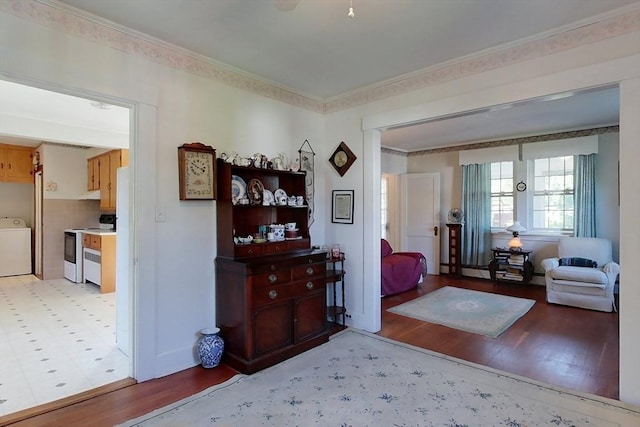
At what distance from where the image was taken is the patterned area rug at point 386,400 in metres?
2.13

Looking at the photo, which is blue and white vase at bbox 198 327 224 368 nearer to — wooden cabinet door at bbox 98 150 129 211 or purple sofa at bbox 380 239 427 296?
purple sofa at bbox 380 239 427 296

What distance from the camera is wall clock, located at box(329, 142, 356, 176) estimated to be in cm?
386

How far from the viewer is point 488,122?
16.5 feet

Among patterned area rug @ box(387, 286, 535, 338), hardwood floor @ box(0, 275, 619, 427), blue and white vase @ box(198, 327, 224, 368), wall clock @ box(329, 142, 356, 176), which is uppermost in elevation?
wall clock @ box(329, 142, 356, 176)

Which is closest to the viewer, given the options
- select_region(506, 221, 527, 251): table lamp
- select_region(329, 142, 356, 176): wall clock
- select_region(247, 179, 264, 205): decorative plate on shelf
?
select_region(247, 179, 264, 205): decorative plate on shelf

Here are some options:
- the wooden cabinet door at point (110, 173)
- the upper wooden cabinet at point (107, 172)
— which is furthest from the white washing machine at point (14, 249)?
the wooden cabinet door at point (110, 173)

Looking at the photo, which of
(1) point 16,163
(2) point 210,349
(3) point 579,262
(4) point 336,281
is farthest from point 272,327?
(1) point 16,163

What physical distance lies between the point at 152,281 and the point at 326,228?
6.74 ft

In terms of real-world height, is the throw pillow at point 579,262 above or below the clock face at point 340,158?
below

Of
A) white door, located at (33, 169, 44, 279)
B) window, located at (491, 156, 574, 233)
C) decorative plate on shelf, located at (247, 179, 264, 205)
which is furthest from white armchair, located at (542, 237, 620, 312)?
white door, located at (33, 169, 44, 279)

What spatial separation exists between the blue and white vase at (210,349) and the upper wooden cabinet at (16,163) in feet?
21.4

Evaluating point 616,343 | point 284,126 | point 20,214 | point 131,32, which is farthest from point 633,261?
point 20,214

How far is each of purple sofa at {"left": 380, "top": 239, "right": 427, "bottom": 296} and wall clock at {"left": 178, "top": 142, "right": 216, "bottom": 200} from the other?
2.97 m

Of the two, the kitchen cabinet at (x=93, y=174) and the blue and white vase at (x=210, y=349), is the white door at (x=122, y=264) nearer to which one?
the blue and white vase at (x=210, y=349)
